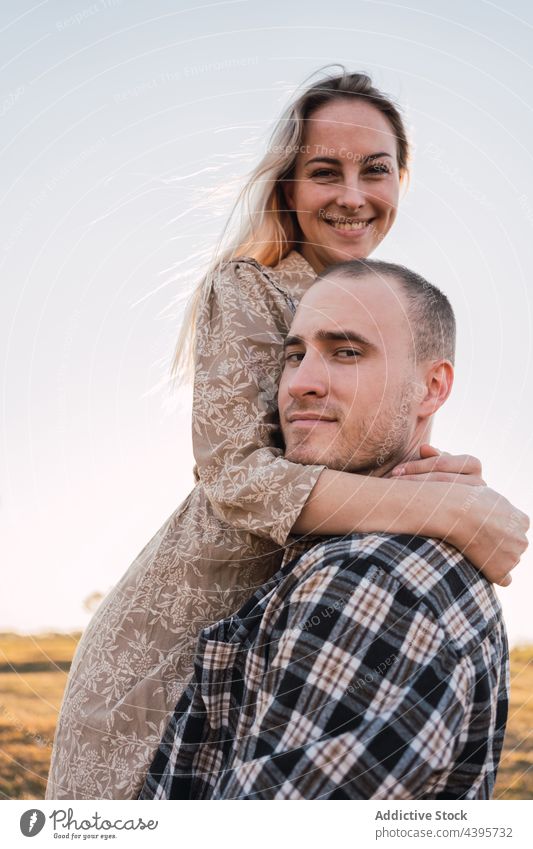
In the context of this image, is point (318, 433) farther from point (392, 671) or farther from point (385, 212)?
point (385, 212)

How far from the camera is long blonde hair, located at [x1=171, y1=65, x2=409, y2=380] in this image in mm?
2318

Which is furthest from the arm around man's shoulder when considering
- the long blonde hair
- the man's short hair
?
the long blonde hair

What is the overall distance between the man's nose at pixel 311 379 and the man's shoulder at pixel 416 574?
1.07ft

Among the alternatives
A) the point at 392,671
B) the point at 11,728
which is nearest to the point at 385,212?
the point at 392,671

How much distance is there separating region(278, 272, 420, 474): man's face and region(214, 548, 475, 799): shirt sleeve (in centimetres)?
38

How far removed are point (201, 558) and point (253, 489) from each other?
1.01 ft

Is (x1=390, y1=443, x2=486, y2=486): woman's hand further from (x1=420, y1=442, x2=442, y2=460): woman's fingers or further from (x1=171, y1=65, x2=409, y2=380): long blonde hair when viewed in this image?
(x1=171, y1=65, x2=409, y2=380): long blonde hair

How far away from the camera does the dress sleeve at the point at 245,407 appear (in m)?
1.79

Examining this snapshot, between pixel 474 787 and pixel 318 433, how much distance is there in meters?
0.74

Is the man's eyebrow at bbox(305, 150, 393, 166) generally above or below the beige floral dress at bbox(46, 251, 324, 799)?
above

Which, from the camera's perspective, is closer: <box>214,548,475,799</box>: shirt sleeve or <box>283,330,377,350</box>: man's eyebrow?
<box>214,548,475,799</box>: shirt sleeve

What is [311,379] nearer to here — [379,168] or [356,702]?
[356,702]

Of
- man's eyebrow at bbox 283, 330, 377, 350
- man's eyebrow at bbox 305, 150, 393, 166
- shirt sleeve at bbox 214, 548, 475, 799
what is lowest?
shirt sleeve at bbox 214, 548, 475, 799

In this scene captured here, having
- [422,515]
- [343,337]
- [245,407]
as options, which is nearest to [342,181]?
[343,337]
